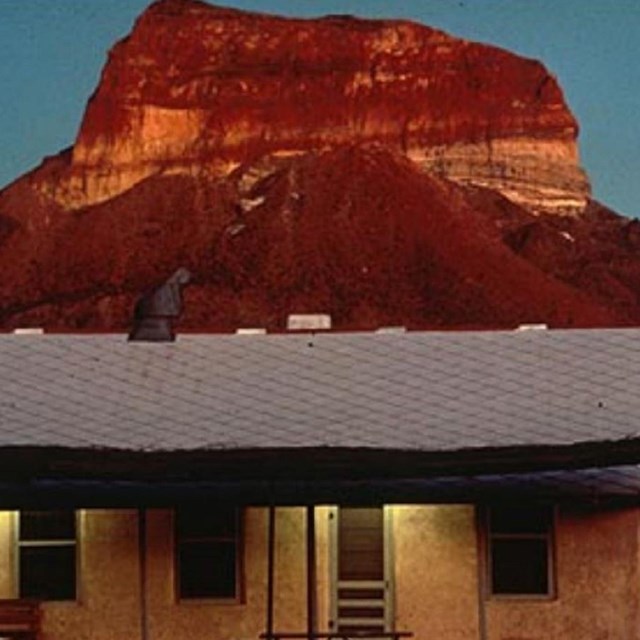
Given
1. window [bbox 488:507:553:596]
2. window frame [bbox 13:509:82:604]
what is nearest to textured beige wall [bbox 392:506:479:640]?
window [bbox 488:507:553:596]

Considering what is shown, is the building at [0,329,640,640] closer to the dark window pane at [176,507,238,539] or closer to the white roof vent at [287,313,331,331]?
the dark window pane at [176,507,238,539]

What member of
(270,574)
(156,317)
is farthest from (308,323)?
(270,574)

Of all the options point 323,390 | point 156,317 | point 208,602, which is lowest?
point 208,602

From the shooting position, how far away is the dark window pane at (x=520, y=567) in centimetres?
1708

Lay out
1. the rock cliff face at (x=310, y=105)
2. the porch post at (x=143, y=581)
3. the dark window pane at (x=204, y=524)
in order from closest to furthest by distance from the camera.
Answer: the porch post at (x=143, y=581), the dark window pane at (x=204, y=524), the rock cliff face at (x=310, y=105)

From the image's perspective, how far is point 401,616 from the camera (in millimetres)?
17031

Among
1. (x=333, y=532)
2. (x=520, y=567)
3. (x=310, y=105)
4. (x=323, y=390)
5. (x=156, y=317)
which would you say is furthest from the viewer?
(x=310, y=105)

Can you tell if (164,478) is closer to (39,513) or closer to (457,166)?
(39,513)

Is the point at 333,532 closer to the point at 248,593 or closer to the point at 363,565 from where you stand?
the point at 363,565

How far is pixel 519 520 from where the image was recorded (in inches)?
679

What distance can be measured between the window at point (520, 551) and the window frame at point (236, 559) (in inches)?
90.0

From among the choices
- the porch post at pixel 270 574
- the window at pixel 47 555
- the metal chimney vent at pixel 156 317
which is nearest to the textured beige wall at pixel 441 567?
the porch post at pixel 270 574

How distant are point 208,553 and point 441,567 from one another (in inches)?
85.8

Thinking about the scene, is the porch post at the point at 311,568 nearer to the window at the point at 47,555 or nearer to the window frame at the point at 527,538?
the window frame at the point at 527,538
